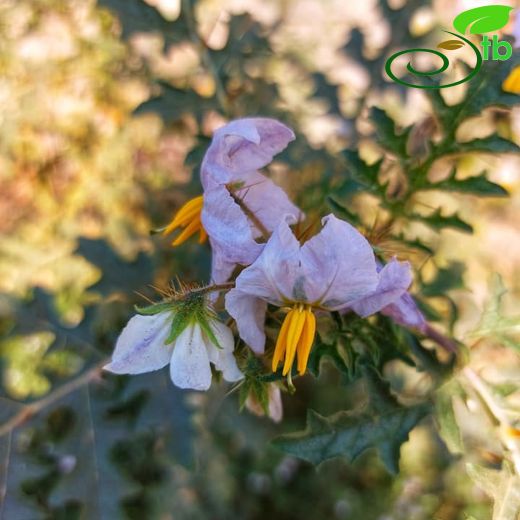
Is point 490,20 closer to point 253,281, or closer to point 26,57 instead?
point 253,281

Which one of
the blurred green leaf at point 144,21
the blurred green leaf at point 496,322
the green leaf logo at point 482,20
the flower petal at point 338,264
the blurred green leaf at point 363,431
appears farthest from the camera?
the blurred green leaf at point 144,21

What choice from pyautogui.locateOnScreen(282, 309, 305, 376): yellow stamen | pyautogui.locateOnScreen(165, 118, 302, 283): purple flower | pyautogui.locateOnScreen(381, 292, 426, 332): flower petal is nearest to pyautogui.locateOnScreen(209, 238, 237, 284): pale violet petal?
pyautogui.locateOnScreen(165, 118, 302, 283): purple flower

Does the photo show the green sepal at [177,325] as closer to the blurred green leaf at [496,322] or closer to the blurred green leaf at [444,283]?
the blurred green leaf at [496,322]

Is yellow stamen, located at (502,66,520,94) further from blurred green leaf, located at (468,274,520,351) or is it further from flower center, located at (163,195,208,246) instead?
flower center, located at (163,195,208,246)

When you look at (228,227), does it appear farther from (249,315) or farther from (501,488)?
(501,488)

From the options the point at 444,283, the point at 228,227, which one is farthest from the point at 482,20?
the point at 228,227

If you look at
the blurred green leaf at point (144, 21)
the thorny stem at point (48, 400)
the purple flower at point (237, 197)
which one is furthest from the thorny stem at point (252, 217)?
the blurred green leaf at point (144, 21)
